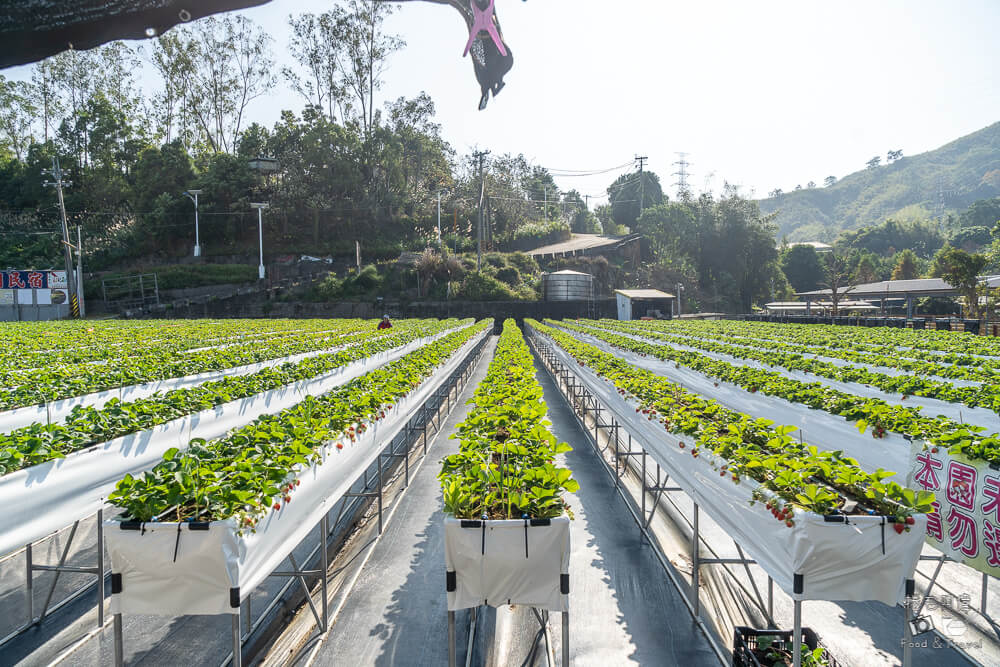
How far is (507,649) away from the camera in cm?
459

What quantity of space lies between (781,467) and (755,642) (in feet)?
4.12

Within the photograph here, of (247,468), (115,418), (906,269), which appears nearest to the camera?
(247,468)

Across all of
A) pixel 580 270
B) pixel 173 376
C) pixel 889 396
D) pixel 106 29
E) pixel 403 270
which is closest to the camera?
pixel 889 396

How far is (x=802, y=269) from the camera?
242 ft

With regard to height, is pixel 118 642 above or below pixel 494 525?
below

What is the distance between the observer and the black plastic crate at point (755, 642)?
3676 millimetres

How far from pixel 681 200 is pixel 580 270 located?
24737 millimetres

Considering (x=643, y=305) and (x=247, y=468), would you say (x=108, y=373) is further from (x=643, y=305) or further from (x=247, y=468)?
(x=643, y=305)

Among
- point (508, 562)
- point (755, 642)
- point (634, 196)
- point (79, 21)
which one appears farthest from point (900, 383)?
point (634, 196)

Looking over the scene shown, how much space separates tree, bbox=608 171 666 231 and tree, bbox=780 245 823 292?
20.1 m

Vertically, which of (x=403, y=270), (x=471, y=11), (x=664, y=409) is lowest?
(x=664, y=409)

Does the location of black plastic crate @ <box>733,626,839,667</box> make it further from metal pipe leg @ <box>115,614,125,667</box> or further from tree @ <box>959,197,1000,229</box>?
tree @ <box>959,197,1000,229</box>

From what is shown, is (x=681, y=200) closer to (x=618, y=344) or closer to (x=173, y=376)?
(x=618, y=344)

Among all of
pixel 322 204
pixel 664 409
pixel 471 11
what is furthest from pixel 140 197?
pixel 664 409
